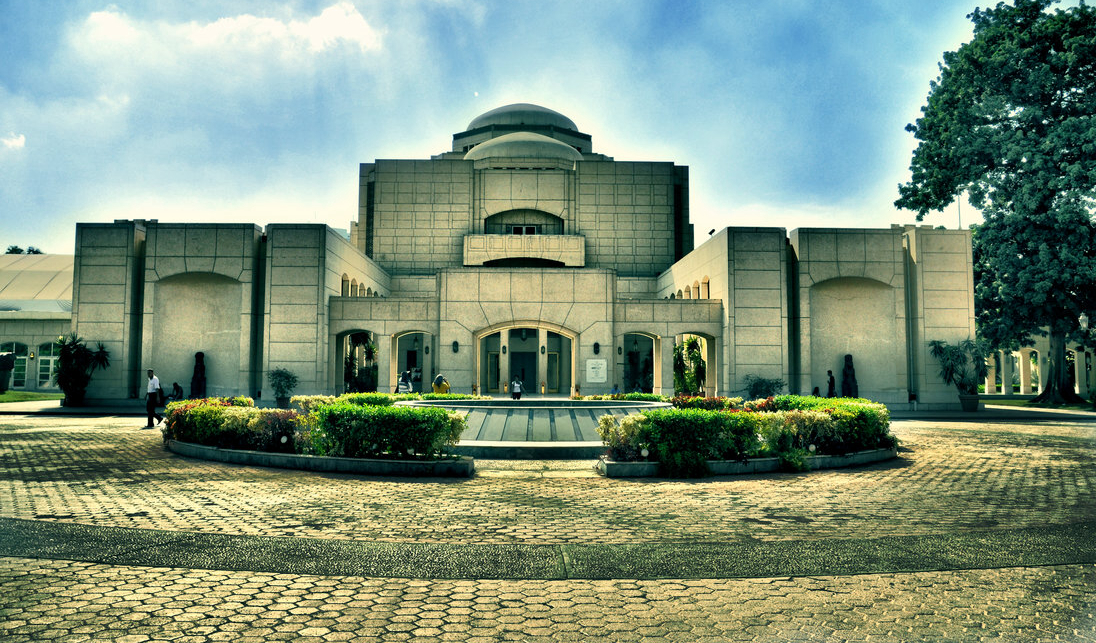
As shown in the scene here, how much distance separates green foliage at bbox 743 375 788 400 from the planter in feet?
25.1

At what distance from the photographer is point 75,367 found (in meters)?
28.8

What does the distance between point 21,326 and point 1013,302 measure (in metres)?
50.3

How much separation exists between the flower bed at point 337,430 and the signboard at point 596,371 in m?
18.5

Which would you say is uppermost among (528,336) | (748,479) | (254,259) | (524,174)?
(524,174)

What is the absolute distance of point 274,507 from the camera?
860 cm

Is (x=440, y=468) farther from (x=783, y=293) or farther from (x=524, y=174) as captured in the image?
(x=524, y=174)

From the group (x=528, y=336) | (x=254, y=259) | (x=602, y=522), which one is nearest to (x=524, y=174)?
(x=528, y=336)

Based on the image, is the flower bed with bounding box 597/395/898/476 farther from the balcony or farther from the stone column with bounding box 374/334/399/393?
the balcony

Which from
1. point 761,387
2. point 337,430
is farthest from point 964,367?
point 337,430

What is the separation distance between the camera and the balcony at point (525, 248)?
43438mm

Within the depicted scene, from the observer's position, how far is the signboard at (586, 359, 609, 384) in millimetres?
30953

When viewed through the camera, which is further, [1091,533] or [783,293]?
[783,293]

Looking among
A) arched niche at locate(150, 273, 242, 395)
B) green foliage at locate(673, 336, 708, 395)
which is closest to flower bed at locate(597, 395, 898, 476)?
green foliage at locate(673, 336, 708, 395)

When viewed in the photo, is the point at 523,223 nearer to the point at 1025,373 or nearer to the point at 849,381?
the point at 849,381
